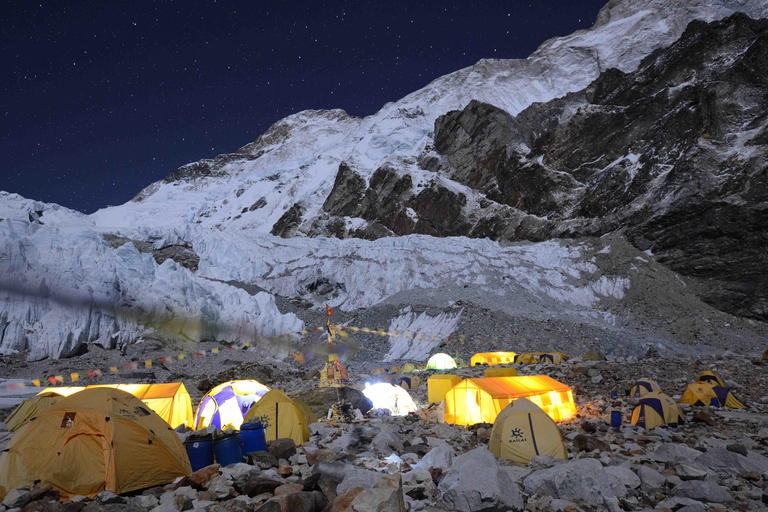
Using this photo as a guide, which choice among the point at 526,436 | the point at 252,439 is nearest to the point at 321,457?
the point at 252,439

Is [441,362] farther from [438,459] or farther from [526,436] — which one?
[438,459]

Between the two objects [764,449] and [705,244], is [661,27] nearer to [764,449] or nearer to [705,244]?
[705,244]

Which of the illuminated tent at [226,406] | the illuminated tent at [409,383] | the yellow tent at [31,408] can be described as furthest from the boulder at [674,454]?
the yellow tent at [31,408]

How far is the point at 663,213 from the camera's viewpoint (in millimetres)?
46562

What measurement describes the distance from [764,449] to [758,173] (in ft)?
152

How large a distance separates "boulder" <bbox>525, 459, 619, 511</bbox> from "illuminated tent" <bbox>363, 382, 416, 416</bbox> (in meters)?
8.03

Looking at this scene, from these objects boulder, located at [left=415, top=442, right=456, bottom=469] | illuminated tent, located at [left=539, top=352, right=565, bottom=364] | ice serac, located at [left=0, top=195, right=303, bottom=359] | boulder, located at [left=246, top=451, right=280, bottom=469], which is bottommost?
boulder, located at [left=415, top=442, right=456, bottom=469]

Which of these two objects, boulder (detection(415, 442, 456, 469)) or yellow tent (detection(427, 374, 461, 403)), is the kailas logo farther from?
yellow tent (detection(427, 374, 461, 403))

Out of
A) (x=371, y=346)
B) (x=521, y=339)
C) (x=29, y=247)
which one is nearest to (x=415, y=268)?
(x=371, y=346)

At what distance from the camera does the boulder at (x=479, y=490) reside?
4.95 metres

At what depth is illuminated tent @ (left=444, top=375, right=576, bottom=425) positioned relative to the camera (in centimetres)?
1139

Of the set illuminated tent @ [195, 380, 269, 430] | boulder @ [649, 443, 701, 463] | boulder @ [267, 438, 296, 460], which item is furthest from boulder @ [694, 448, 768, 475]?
illuminated tent @ [195, 380, 269, 430]

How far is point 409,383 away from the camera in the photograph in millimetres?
19062

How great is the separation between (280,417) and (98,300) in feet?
75.1
